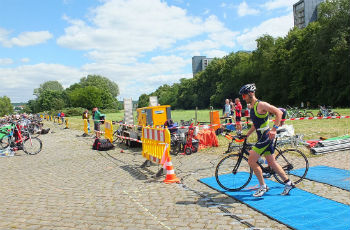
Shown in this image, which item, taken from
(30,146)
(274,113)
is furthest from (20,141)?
(274,113)

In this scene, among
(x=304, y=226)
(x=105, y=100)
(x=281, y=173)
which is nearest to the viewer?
(x=304, y=226)

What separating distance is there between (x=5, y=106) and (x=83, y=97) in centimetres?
6517

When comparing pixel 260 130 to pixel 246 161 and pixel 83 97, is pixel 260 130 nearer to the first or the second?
pixel 246 161

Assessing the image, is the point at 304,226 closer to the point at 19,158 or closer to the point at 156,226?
the point at 156,226

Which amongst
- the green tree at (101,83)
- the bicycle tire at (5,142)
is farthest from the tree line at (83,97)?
the bicycle tire at (5,142)

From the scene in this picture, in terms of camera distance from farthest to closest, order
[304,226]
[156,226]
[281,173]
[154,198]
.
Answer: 1. [154,198]
2. [281,173]
3. [156,226]
4. [304,226]

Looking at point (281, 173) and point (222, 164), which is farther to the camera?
point (222, 164)

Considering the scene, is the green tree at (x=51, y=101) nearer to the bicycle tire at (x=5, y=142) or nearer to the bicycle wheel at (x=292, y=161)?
the bicycle tire at (x=5, y=142)

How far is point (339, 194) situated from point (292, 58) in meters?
53.4

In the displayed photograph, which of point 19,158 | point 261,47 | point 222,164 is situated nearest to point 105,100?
point 261,47

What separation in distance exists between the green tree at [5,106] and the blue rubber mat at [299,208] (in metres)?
161

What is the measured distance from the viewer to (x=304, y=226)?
4195 millimetres

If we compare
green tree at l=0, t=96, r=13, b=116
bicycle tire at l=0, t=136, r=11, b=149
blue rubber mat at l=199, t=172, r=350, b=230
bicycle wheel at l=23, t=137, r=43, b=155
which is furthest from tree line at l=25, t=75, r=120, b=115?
blue rubber mat at l=199, t=172, r=350, b=230

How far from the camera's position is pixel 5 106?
15188 cm
